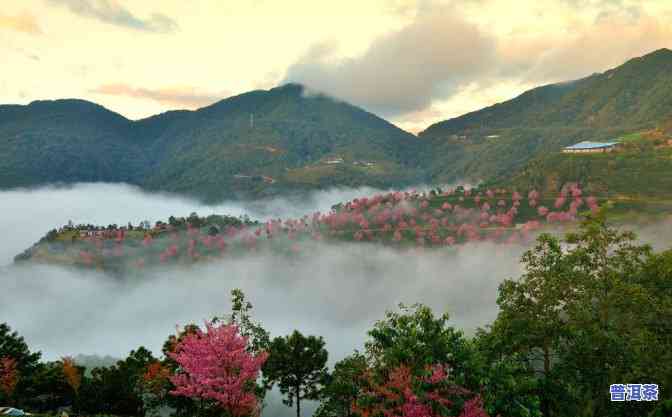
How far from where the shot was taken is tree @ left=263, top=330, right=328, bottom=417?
55.1 m

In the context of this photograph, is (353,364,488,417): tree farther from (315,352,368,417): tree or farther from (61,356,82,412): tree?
(61,356,82,412): tree

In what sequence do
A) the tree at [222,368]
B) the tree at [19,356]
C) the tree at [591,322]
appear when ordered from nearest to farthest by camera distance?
the tree at [591,322], the tree at [222,368], the tree at [19,356]

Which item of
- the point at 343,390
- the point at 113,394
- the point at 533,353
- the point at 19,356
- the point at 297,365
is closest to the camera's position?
the point at 533,353

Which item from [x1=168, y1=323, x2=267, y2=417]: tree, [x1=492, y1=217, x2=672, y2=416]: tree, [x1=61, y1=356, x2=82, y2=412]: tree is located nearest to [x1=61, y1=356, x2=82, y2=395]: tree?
[x1=61, y1=356, x2=82, y2=412]: tree

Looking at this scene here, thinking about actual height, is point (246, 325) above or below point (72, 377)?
above

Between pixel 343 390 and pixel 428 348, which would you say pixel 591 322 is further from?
pixel 343 390

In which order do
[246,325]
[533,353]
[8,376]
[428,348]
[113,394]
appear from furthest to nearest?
[246,325], [113,394], [8,376], [533,353], [428,348]

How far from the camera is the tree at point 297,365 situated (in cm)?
5506

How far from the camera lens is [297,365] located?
2191 inches

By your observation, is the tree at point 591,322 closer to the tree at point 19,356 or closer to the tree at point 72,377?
the tree at point 72,377

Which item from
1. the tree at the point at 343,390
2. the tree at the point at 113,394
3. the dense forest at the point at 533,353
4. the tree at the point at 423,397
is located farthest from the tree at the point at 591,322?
the tree at the point at 113,394

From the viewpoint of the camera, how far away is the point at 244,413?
119 feet

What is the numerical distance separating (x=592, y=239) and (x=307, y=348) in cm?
3364

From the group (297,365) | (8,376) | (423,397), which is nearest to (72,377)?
(8,376)
